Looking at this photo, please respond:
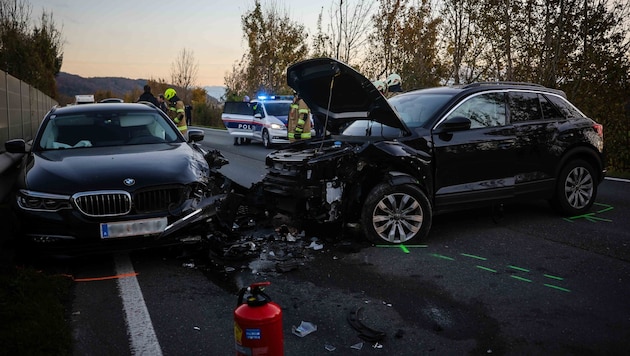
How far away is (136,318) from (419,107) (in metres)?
4.20

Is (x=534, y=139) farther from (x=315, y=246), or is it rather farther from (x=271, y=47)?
(x=271, y=47)

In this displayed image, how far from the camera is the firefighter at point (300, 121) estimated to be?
14.9 meters

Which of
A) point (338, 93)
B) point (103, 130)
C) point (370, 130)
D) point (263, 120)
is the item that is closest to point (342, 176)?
point (370, 130)

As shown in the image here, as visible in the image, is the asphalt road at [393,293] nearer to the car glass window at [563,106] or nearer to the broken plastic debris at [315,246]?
the broken plastic debris at [315,246]

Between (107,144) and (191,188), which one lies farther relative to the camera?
(107,144)

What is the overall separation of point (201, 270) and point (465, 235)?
3.05 meters

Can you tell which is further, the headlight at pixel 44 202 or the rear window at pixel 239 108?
the rear window at pixel 239 108

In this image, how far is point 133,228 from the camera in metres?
4.89

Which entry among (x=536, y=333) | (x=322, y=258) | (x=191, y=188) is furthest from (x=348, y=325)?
(x=191, y=188)

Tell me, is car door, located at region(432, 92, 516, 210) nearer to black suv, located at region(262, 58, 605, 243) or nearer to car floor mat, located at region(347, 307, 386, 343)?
black suv, located at region(262, 58, 605, 243)

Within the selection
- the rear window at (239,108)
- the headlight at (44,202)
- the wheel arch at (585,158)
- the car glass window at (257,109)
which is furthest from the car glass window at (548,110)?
the rear window at (239,108)

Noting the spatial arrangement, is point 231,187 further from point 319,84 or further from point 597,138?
point 597,138

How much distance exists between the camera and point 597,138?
287 inches

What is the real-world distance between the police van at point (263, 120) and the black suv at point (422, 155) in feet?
40.7
